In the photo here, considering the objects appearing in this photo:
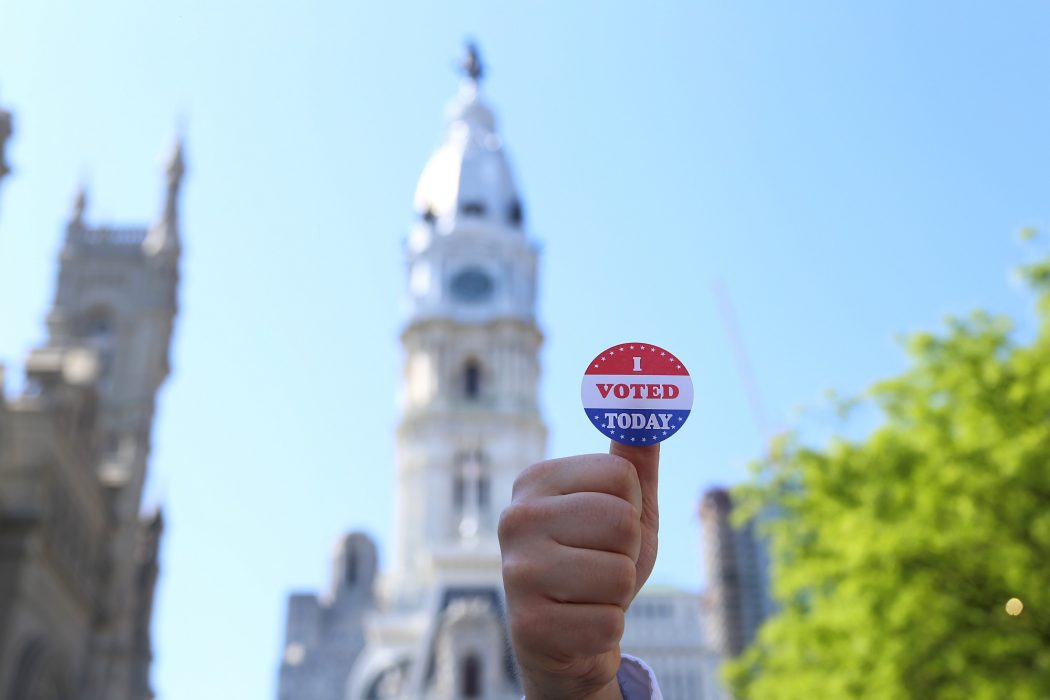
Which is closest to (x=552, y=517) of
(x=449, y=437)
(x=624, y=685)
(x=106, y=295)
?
(x=624, y=685)

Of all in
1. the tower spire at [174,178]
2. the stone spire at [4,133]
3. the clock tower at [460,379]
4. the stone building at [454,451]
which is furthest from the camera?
the clock tower at [460,379]

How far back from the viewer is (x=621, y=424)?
3.21 meters

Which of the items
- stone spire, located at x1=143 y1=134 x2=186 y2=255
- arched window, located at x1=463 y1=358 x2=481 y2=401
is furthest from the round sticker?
arched window, located at x1=463 y1=358 x2=481 y2=401

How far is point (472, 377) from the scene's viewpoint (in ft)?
326

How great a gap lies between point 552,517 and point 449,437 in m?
91.1

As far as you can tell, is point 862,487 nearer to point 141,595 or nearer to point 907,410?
point 907,410

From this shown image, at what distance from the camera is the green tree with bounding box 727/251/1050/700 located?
17969 mm

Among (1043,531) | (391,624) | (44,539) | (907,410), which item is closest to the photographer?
(1043,531)

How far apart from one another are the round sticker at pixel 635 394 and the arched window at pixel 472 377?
3744 inches

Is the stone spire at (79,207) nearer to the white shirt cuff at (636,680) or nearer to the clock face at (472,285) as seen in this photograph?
the clock face at (472,285)

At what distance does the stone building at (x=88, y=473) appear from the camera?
124ft

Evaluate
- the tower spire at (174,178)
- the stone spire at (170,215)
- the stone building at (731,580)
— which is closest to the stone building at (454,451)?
the stone spire at (170,215)

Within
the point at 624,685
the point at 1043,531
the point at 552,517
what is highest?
the point at 1043,531

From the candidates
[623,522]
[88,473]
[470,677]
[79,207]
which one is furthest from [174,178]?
[623,522]
